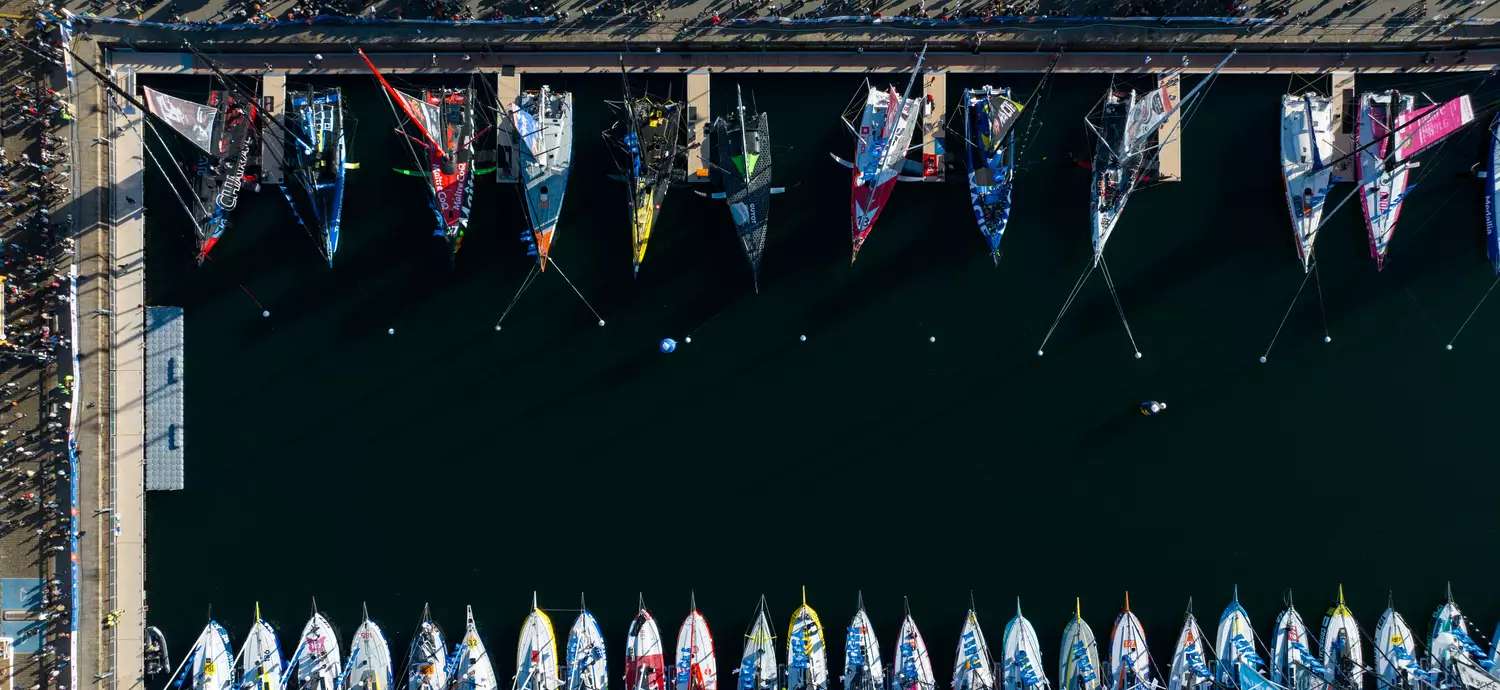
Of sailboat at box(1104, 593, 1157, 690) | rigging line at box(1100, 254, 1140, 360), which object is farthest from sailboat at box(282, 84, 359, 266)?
sailboat at box(1104, 593, 1157, 690)

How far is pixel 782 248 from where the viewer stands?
21469 millimetres

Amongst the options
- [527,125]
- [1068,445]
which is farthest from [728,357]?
[1068,445]

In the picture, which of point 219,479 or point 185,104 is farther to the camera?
point 219,479

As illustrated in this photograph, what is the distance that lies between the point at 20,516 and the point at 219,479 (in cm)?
514

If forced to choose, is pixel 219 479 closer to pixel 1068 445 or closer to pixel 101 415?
pixel 101 415

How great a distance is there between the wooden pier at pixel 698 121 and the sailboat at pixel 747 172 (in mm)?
385

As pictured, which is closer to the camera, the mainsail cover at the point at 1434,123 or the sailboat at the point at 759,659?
the mainsail cover at the point at 1434,123

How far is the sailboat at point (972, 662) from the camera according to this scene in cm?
2170

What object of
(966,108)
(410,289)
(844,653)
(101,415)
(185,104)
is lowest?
(844,653)

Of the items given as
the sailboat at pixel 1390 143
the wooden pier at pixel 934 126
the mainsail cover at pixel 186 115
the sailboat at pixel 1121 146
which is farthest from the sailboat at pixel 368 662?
the sailboat at pixel 1390 143

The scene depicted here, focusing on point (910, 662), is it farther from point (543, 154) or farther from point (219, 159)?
point (219, 159)

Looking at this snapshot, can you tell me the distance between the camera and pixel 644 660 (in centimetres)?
2175

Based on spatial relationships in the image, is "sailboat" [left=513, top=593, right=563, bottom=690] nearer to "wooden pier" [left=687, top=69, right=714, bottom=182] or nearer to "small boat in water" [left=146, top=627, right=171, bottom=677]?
"small boat in water" [left=146, top=627, right=171, bottom=677]

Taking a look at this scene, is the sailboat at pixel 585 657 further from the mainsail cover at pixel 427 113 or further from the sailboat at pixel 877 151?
the mainsail cover at pixel 427 113
